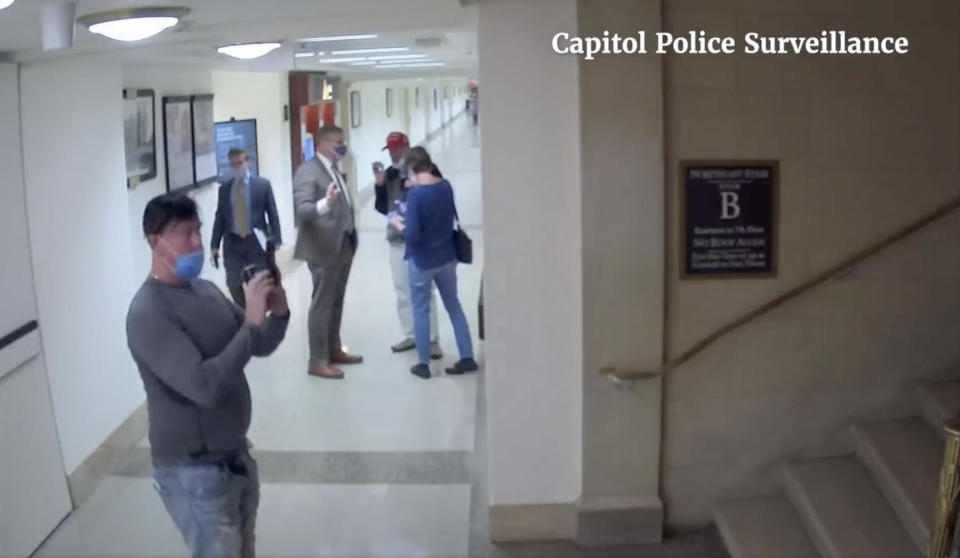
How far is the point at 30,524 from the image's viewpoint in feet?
13.4

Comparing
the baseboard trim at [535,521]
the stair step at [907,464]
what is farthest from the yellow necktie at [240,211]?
the stair step at [907,464]

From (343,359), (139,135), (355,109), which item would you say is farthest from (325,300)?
(355,109)

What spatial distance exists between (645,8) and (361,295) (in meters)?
5.51

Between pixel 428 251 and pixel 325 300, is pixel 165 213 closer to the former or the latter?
pixel 428 251

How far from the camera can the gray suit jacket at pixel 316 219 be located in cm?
602

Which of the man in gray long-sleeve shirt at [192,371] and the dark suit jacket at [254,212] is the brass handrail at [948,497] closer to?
the man in gray long-sleeve shirt at [192,371]

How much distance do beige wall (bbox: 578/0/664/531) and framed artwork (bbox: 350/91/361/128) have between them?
11.5m

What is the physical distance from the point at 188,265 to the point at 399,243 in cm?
388

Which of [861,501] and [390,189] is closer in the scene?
[861,501]

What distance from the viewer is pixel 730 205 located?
12.9ft

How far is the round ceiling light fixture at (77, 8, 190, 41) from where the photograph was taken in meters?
3.08

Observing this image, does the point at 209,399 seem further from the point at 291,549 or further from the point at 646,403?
the point at 646,403

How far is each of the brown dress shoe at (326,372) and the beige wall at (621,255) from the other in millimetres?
2670

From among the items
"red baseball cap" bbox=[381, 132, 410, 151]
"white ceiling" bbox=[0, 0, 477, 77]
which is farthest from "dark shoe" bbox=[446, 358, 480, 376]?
"white ceiling" bbox=[0, 0, 477, 77]
